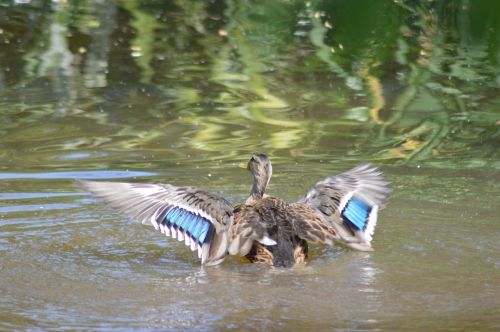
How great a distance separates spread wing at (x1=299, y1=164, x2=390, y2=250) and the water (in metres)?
0.19

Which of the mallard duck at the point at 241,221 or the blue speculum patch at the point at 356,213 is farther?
the blue speculum patch at the point at 356,213

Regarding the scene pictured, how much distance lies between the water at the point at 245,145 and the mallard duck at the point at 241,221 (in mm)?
141

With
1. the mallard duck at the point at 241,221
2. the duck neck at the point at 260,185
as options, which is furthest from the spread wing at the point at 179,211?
the duck neck at the point at 260,185

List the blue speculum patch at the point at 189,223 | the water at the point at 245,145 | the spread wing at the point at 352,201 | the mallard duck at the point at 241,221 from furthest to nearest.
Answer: the spread wing at the point at 352,201, the blue speculum patch at the point at 189,223, the mallard duck at the point at 241,221, the water at the point at 245,145

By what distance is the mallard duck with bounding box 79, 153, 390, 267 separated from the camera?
7355 millimetres

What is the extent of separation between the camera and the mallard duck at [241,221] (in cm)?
736

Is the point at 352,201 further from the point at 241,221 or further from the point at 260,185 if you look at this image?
the point at 241,221

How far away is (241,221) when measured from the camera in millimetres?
7543

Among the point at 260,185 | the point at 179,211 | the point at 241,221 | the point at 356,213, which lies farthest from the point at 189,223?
the point at 356,213


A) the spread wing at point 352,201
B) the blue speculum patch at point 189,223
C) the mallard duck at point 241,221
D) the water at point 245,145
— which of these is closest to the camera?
the water at point 245,145

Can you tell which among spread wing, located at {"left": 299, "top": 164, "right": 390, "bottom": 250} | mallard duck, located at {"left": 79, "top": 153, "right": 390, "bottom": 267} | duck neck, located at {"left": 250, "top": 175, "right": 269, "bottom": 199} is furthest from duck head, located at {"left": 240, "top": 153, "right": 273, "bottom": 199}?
spread wing, located at {"left": 299, "top": 164, "right": 390, "bottom": 250}

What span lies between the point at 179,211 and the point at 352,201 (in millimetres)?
1302

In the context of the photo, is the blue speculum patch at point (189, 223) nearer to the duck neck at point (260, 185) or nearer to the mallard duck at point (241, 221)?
the mallard duck at point (241, 221)

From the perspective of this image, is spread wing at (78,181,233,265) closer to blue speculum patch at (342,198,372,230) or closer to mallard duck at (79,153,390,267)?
mallard duck at (79,153,390,267)
